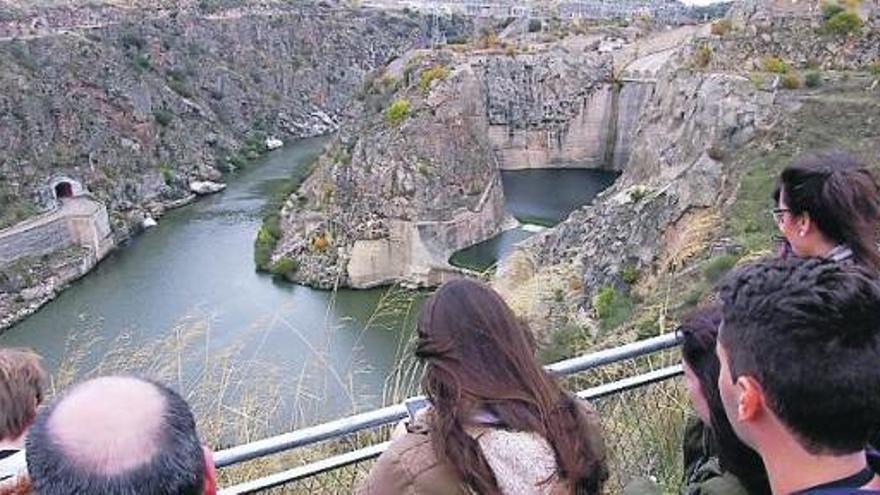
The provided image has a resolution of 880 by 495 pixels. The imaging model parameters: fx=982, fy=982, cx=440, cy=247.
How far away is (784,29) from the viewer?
27.3 m

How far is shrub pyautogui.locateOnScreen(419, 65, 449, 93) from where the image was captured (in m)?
39.6

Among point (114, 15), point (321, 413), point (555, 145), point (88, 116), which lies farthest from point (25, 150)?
point (321, 413)

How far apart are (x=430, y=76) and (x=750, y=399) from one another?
38.3m

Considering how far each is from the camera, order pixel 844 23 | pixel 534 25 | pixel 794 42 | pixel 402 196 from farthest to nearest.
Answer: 1. pixel 534 25
2. pixel 402 196
3. pixel 794 42
4. pixel 844 23

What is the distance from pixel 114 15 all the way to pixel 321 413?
59.5 metres

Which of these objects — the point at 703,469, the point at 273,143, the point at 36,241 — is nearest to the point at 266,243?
the point at 36,241

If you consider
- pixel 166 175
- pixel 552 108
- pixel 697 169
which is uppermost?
pixel 697 169

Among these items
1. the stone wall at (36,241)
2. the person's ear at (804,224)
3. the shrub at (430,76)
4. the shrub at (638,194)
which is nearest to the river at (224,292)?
the stone wall at (36,241)

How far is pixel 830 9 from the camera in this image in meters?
26.5

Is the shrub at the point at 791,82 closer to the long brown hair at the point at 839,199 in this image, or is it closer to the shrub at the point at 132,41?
the long brown hair at the point at 839,199

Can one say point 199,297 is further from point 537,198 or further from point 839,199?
point 839,199

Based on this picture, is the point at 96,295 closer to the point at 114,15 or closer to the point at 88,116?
the point at 88,116

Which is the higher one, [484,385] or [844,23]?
[484,385]

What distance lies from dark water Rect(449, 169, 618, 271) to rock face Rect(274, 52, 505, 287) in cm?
73
